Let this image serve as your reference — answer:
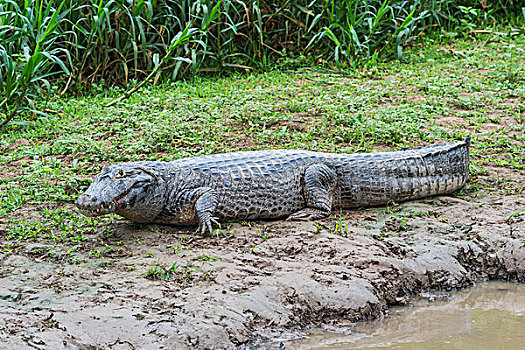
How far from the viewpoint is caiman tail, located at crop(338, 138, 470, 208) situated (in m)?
5.00

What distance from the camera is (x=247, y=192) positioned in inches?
184

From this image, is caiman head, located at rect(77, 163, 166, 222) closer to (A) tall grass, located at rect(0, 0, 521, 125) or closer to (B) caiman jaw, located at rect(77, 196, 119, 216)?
(B) caiman jaw, located at rect(77, 196, 119, 216)

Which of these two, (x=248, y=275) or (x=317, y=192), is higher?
(x=317, y=192)

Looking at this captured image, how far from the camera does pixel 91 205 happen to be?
408 centimetres

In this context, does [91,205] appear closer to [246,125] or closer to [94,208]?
[94,208]

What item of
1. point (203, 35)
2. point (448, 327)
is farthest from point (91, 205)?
point (203, 35)

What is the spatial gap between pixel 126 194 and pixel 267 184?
117 cm

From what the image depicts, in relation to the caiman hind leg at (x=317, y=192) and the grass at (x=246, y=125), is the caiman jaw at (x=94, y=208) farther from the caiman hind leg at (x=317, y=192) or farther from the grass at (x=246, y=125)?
the caiman hind leg at (x=317, y=192)

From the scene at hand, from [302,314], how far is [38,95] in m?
6.10

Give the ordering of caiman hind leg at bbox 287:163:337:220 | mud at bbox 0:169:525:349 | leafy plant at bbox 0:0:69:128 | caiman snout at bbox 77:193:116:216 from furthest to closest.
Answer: leafy plant at bbox 0:0:69:128 → caiman hind leg at bbox 287:163:337:220 → caiman snout at bbox 77:193:116:216 → mud at bbox 0:169:525:349

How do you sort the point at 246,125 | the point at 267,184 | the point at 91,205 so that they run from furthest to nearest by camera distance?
the point at 246,125
the point at 267,184
the point at 91,205

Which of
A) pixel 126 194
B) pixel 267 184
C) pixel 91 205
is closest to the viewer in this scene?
pixel 91 205

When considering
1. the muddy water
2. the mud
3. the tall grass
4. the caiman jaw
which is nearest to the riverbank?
the mud

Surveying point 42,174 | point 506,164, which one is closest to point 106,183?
point 42,174
